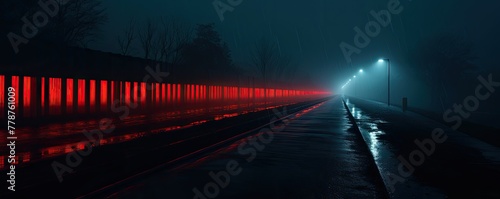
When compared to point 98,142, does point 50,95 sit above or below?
above

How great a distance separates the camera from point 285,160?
9977 millimetres

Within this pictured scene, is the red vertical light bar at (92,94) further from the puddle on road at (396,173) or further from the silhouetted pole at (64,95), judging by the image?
the puddle on road at (396,173)

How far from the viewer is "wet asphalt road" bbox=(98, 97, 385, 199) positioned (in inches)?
258

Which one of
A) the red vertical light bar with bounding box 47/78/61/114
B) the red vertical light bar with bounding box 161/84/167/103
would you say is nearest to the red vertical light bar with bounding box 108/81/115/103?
Answer: the red vertical light bar with bounding box 47/78/61/114

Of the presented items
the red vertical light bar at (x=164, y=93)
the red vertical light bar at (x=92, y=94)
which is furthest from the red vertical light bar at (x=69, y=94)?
the red vertical light bar at (x=164, y=93)

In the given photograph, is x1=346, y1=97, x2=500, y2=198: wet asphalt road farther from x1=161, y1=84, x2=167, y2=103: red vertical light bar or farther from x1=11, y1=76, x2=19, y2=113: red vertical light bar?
x1=161, y1=84, x2=167, y2=103: red vertical light bar

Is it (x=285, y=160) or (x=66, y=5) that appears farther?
(x=66, y=5)

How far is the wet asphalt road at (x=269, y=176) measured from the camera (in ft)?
21.5

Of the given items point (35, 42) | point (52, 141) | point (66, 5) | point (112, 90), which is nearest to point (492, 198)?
point (52, 141)

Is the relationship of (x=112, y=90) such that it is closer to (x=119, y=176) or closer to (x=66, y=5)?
(x=66, y=5)

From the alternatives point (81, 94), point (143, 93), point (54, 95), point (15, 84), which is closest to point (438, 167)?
point (15, 84)

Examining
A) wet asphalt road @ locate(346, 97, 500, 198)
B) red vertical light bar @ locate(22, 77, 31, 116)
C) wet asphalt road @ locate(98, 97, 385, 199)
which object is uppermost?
red vertical light bar @ locate(22, 77, 31, 116)

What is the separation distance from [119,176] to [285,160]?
158 inches

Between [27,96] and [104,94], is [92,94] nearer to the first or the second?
[104,94]
